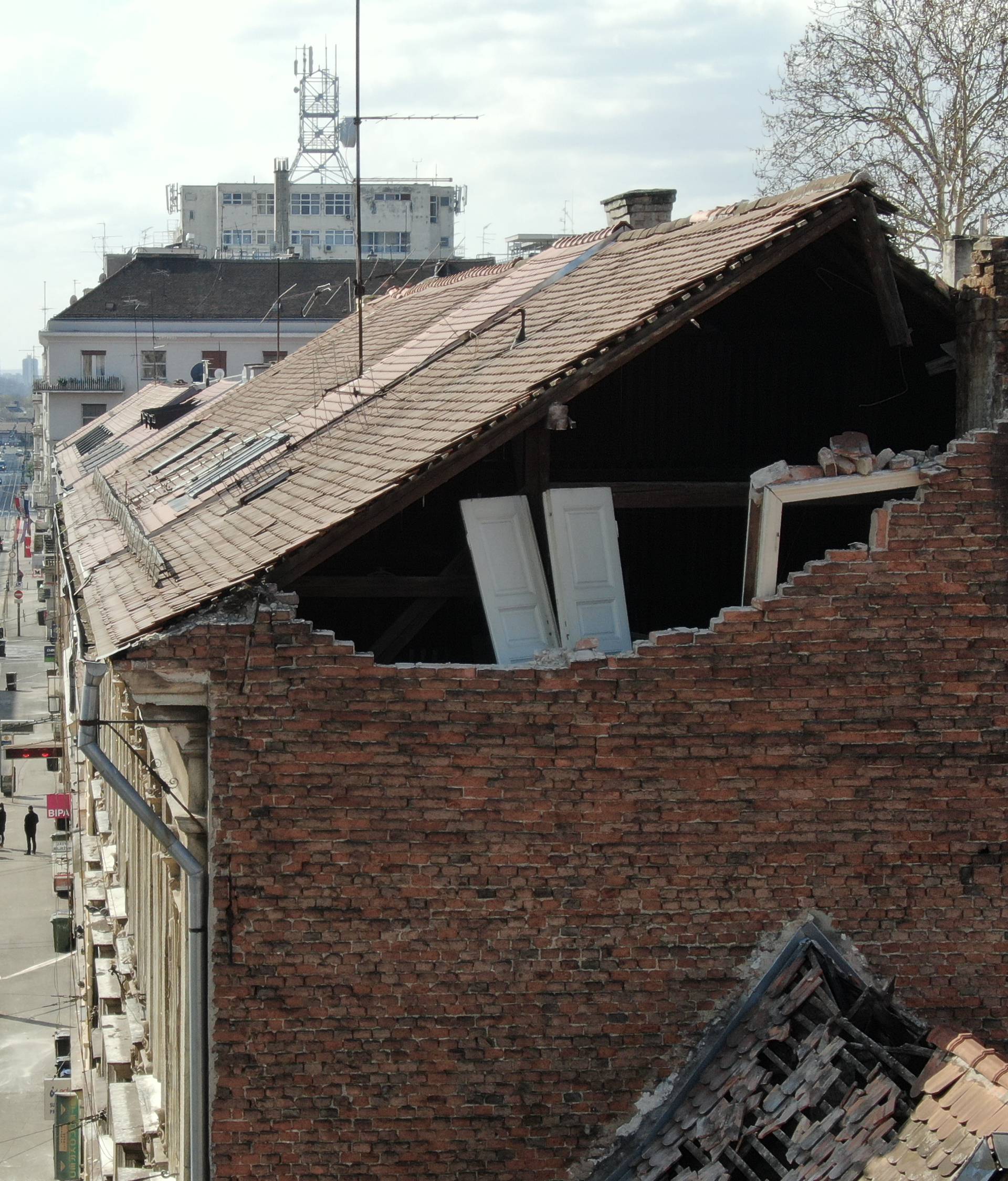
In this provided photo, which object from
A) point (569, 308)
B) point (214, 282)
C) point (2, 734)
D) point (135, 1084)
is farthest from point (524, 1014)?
point (214, 282)

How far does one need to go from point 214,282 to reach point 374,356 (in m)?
48.2

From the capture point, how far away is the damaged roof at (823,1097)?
6.89m

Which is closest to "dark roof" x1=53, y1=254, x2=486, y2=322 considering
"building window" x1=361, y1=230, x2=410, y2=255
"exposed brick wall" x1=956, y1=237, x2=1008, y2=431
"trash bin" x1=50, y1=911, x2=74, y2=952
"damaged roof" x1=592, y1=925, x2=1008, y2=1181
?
"building window" x1=361, y1=230, x2=410, y2=255

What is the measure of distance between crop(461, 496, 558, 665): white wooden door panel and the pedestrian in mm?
31597

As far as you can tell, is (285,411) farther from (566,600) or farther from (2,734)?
(2,734)

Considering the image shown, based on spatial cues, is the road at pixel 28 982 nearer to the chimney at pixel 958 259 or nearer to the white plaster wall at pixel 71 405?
the white plaster wall at pixel 71 405

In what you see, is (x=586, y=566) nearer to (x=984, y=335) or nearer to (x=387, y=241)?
(x=984, y=335)

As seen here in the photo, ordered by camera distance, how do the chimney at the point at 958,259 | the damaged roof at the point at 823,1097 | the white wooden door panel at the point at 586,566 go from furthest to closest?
the chimney at the point at 958,259 → the white wooden door panel at the point at 586,566 → the damaged roof at the point at 823,1097

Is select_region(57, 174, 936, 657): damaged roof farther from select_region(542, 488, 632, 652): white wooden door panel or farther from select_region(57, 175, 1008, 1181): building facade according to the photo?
select_region(542, 488, 632, 652): white wooden door panel

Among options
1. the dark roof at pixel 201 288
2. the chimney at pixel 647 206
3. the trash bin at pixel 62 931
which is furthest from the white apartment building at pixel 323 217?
the chimney at pixel 647 206

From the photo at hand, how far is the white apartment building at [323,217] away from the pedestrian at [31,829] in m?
43.6

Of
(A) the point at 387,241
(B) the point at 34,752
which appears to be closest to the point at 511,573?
(B) the point at 34,752

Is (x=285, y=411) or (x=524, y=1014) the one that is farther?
(x=285, y=411)

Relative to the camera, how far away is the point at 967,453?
27.0ft
